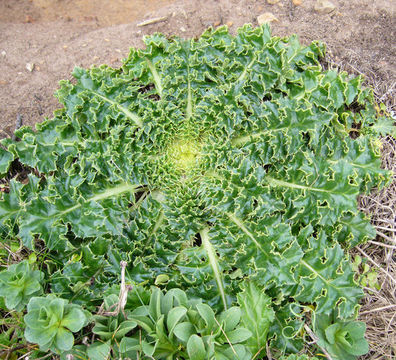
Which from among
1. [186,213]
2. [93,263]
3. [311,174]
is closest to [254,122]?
[311,174]

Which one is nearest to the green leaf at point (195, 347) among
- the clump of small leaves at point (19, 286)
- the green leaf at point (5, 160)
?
the clump of small leaves at point (19, 286)

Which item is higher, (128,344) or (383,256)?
(128,344)

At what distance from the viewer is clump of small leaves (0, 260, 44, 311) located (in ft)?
9.23

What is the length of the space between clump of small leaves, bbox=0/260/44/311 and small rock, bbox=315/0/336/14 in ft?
13.7

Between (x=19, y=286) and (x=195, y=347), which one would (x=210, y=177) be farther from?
(x=19, y=286)

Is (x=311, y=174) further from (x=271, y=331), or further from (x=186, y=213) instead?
(x=271, y=331)

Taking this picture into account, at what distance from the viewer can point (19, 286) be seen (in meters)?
2.87

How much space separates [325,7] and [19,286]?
4.37 m

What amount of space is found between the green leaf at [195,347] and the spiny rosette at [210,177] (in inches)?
21.5

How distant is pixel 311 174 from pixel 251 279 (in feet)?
3.31

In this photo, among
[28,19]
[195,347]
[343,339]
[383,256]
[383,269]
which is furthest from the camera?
[28,19]

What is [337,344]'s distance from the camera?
3.02 m

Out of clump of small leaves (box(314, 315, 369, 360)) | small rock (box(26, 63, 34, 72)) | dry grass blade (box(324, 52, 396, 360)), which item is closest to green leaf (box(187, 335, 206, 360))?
clump of small leaves (box(314, 315, 369, 360))

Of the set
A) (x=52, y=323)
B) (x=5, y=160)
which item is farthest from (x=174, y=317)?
(x=5, y=160)
